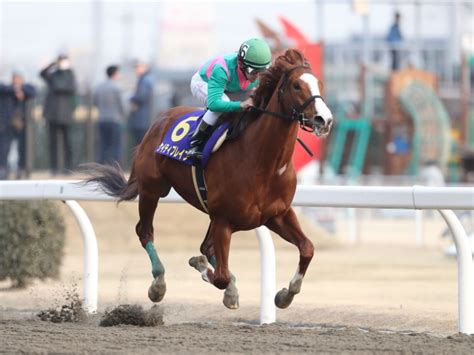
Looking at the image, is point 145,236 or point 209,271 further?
point 145,236

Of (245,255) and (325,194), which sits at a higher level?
(325,194)

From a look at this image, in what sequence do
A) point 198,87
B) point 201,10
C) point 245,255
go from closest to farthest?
point 198,87, point 245,255, point 201,10

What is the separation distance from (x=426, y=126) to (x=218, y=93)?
739 inches

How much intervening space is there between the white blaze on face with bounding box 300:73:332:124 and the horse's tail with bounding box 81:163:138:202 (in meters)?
2.00

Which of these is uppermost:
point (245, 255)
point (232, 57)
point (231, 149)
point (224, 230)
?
point (232, 57)

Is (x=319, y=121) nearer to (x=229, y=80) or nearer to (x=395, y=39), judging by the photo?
(x=229, y=80)

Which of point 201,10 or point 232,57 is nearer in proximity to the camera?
point 232,57

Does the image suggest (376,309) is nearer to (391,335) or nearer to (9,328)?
(391,335)

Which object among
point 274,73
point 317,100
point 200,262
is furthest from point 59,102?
point 317,100

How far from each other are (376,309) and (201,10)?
24469mm

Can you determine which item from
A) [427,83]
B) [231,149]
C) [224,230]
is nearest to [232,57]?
[231,149]

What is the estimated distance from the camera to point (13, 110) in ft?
43.8

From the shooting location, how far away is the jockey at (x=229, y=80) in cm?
601

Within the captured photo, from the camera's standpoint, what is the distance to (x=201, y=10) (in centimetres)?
3080
